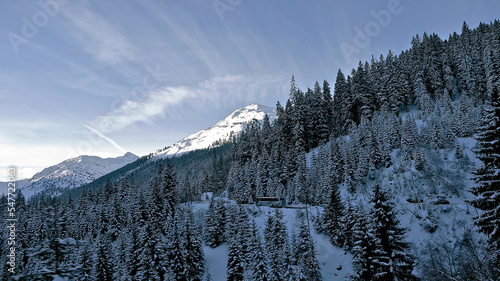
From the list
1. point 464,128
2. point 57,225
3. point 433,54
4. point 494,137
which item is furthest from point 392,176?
point 57,225

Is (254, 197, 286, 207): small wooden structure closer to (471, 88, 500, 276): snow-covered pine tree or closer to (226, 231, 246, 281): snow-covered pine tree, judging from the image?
(226, 231, 246, 281): snow-covered pine tree

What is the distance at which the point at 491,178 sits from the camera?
55.1ft

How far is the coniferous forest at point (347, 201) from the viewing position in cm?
2248

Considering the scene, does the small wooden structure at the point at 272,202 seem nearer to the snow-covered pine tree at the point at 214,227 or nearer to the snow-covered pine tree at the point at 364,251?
the snow-covered pine tree at the point at 214,227

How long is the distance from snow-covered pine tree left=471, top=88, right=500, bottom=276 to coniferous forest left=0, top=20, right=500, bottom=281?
0.24 ft

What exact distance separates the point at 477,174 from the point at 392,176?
29.2 m

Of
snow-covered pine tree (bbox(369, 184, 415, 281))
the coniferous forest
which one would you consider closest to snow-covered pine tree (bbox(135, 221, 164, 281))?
the coniferous forest

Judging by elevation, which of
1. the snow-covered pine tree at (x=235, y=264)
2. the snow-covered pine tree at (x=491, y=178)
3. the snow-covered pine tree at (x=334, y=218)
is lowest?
the snow-covered pine tree at (x=235, y=264)

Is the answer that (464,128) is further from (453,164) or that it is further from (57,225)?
(57,225)

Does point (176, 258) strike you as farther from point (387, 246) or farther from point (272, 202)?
point (387, 246)

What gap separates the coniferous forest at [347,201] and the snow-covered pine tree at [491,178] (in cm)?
7

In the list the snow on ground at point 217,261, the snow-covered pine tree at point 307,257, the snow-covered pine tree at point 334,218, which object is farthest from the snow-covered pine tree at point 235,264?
the snow-covered pine tree at point 334,218

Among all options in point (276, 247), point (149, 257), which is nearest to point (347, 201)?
point (276, 247)

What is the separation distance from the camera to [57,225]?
66.8 meters
